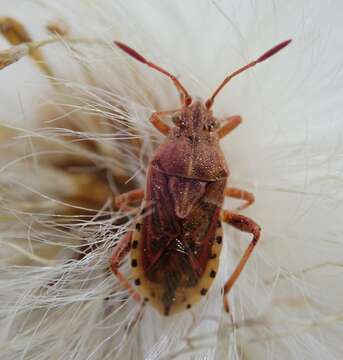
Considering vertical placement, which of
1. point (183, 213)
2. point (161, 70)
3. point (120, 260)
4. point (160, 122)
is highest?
point (161, 70)

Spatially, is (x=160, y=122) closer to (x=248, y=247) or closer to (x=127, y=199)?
(x=127, y=199)

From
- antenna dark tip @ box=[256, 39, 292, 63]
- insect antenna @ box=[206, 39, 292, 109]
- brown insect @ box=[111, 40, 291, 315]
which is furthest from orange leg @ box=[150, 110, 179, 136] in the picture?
antenna dark tip @ box=[256, 39, 292, 63]

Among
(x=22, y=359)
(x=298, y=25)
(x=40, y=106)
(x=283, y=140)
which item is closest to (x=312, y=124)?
(x=283, y=140)

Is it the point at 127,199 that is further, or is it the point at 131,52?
the point at 127,199

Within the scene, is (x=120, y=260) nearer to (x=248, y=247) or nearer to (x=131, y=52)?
(x=248, y=247)

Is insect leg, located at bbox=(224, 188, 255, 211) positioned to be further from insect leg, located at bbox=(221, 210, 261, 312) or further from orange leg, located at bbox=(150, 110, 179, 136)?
orange leg, located at bbox=(150, 110, 179, 136)

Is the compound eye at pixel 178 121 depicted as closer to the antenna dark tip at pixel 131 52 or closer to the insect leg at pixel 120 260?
the antenna dark tip at pixel 131 52

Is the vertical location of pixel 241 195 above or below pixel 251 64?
below

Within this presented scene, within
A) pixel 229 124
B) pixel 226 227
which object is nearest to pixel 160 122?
pixel 229 124
